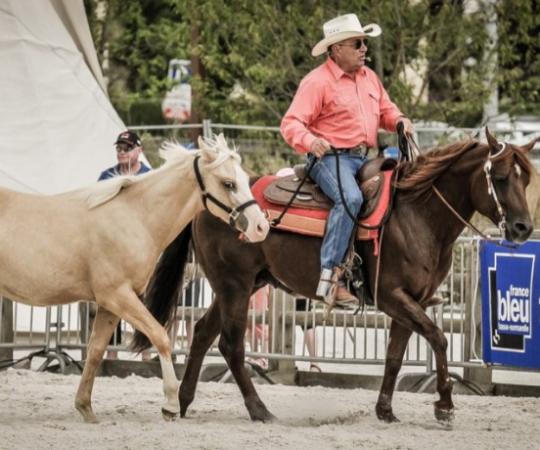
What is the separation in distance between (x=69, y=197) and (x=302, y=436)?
89.2 inches

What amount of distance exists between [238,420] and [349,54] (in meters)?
2.75

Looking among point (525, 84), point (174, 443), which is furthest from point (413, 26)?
point (174, 443)

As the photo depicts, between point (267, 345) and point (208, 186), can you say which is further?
point (267, 345)

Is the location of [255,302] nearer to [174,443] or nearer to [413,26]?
[174,443]

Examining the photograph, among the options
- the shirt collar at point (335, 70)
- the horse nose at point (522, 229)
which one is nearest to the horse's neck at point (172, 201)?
the shirt collar at point (335, 70)

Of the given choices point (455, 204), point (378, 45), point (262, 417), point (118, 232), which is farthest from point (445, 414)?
point (378, 45)

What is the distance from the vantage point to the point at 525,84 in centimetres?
2072

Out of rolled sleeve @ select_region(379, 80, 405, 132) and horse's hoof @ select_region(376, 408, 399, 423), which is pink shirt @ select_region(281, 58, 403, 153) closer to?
rolled sleeve @ select_region(379, 80, 405, 132)

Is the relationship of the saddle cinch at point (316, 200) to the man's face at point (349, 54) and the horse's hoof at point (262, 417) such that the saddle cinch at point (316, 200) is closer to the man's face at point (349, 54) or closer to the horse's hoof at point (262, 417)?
the man's face at point (349, 54)

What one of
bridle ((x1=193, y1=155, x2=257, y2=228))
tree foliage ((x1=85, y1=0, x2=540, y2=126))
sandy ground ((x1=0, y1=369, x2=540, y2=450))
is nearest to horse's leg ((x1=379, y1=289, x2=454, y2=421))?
sandy ground ((x1=0, y1=369, x2=540, y2=450))

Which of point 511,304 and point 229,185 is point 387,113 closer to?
point 229,185

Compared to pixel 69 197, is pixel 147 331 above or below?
below

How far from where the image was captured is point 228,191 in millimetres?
8812

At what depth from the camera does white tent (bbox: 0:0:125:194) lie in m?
15.9
